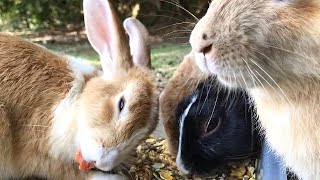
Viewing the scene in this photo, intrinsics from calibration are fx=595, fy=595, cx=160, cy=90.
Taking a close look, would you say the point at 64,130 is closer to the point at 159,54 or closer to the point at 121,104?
the point at 121,104

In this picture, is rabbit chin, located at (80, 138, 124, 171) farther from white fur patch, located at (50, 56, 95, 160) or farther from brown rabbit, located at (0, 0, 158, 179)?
white fur patch, located at (50, 56, 95, 160)

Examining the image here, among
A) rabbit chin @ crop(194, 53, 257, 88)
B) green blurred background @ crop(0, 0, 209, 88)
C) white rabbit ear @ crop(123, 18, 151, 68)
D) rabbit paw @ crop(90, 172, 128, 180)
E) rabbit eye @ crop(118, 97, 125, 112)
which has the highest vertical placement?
rabbit chin @ crop(194, 53, 257, 88)

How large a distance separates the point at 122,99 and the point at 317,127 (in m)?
0.81

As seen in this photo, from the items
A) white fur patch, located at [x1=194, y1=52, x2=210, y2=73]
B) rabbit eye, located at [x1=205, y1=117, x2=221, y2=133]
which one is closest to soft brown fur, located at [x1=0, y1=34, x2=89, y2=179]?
rabbit eye, located at [x1=205, y1=117, x2=221, y2=133]

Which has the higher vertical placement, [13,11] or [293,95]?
[293,95]

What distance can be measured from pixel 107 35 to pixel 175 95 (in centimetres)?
39

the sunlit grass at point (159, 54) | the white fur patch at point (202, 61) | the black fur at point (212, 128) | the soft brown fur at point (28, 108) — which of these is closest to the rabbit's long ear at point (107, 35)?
the soft brown fur at point (28, 108)

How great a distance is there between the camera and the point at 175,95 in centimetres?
258

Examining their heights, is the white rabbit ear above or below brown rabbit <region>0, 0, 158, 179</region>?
above

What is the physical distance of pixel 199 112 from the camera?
254 cm

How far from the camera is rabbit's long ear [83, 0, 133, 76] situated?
2484 mm

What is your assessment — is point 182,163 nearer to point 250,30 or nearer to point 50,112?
point 50,112

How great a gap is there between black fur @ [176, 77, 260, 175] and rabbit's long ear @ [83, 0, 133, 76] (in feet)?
1.07

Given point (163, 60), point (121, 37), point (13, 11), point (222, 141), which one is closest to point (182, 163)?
point (222, 141)
